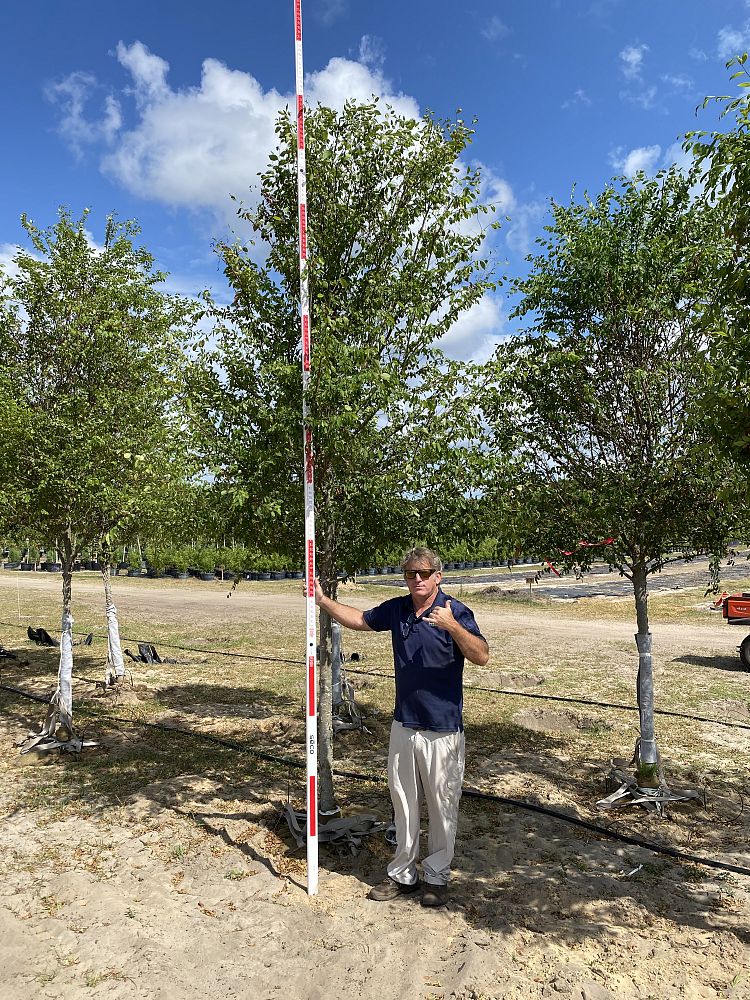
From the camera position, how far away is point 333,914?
497 cm

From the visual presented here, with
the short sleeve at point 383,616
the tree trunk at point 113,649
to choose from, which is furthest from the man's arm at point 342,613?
the tree trunk at point 113,649

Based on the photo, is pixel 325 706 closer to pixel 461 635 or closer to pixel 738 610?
pixel 461 635

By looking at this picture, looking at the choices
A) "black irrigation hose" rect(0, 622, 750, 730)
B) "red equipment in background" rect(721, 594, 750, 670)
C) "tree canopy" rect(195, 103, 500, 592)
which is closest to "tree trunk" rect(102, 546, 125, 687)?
"black irrigation hose" rect(0, 622, 750, 730)

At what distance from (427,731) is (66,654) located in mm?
6666

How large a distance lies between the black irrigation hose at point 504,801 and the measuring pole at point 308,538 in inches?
107

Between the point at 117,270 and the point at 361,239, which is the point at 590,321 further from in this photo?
the point at 117,270

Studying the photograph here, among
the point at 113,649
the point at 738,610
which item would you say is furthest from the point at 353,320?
the point at 738,610

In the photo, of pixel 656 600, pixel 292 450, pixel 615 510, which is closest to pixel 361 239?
pixel 292 450

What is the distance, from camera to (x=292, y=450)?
6.03m

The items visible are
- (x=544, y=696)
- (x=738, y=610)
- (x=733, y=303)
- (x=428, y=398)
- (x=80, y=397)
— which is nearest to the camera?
(x=733, y=303)

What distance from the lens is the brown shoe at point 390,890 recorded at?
16.8 ft

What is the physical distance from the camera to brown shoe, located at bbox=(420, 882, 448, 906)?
5.02 metres

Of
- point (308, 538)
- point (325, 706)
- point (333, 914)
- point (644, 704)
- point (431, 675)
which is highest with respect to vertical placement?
point (308, 538)

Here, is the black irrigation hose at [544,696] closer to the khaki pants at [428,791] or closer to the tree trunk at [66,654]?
the tree trunk at [66,654]
